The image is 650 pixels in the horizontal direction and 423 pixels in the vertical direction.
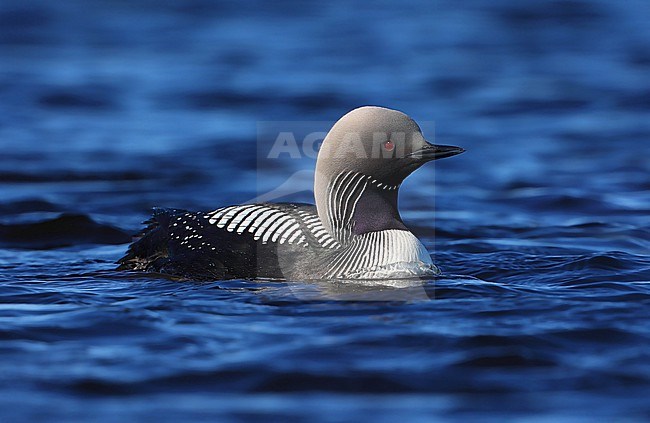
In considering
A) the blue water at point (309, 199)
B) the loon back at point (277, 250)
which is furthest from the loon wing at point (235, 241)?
the blue water at point (309, 199)

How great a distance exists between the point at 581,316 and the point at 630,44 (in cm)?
996

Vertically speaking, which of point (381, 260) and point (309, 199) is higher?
point (309, 199)

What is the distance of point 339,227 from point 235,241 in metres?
0.52

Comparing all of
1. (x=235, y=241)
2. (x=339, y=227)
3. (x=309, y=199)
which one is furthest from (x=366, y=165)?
(x=309, y=199)

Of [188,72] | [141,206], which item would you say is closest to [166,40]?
[188,72]

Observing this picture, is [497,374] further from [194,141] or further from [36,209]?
[194,141]

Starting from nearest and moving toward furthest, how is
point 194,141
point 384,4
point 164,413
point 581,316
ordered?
point 164,413
point 581,316
point 194,141
point 384,4

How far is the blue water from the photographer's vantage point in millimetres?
4543

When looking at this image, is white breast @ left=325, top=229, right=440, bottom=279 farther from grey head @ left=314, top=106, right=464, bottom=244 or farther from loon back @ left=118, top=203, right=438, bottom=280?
grey head @ left=314, top=106, right=464, bottom=244

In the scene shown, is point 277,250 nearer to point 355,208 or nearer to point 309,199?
point 355,208

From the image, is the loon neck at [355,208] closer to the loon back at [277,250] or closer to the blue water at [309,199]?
the loon back at [277,250]

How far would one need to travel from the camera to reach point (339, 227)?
5930mm

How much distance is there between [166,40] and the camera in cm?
1505

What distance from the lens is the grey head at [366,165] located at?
5.64 metres
